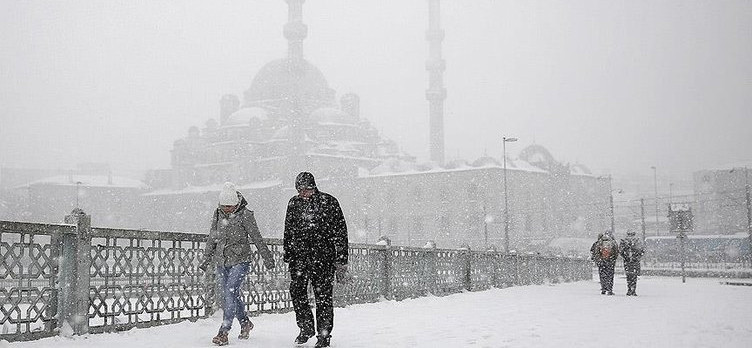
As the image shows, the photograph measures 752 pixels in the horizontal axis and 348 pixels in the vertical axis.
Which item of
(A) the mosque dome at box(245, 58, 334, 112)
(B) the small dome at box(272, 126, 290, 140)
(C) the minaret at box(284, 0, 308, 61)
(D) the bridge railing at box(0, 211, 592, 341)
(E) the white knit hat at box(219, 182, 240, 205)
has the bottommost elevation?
(D) the bridge railing at box(0, 211, 592, 341)

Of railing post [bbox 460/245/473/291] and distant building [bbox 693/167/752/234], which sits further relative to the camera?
distant building [bbox 693/167/752/234]

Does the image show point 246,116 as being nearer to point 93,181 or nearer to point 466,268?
point 93,181

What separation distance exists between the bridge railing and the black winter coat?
5.47ft

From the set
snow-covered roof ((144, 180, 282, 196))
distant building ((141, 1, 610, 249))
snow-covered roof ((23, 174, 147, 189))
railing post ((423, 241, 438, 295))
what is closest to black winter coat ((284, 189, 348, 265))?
railing post ((423, 241, 438, 295))

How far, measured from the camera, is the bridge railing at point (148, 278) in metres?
5.47

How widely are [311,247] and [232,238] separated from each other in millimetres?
811

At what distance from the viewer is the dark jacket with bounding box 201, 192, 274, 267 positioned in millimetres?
5914

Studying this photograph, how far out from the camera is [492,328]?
6.56 meters

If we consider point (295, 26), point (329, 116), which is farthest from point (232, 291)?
point (329, 116)

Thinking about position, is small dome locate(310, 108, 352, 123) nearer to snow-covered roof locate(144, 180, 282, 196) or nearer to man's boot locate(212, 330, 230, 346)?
snow-covered roof locate(144, 180, 282, 196)

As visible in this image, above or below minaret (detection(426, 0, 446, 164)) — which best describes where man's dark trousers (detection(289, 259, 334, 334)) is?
below

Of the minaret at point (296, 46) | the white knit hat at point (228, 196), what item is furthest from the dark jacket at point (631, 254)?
the minaret at point (296, 46)

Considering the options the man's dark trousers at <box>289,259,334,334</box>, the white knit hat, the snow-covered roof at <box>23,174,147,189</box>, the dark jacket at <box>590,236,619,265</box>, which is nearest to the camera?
the man's dark trousers at <box>289,259,334,334</box>

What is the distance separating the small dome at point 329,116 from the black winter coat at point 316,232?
61274mm
